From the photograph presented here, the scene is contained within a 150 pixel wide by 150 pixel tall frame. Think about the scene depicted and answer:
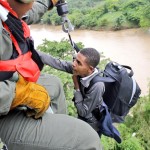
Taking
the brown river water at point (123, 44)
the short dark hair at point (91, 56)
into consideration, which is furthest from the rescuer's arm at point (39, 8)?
the brown river water at point (123, 44)

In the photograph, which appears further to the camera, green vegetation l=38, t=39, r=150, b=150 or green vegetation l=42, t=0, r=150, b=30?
green vegetation l=42, t=0, r=150, b=30

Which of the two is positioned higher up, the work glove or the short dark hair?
the work glove

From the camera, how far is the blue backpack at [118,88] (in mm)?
1932

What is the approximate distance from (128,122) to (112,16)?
13.8 m

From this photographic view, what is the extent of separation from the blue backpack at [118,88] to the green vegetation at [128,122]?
2.14 meters

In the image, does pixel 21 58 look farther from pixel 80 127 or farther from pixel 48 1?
pixel 48 1

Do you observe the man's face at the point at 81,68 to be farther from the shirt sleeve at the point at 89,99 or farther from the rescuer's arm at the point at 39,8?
the rescuer's arm at the point at 39,8

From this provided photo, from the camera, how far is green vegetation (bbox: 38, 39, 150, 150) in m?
5.16

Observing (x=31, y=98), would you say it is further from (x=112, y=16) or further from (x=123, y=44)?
(x=112, y=16)

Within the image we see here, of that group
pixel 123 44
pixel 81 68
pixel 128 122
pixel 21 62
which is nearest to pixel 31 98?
pixel 21 62

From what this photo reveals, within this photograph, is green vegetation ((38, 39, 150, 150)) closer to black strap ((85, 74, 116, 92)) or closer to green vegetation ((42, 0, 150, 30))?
black strap ((85, 74, 116, 92))

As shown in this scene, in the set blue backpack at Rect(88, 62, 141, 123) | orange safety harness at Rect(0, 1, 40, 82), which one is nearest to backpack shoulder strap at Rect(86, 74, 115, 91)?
blue backpack at Rect(88, 62, 141, 123)

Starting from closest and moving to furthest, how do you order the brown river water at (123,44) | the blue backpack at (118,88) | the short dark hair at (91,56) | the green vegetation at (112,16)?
the blue backpack at (118,88)
the short dark hair at (91,56)
the brown river water at (123,44)
the green vegetation at (112,16)

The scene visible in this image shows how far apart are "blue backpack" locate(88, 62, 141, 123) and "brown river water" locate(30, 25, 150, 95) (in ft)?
25.6
